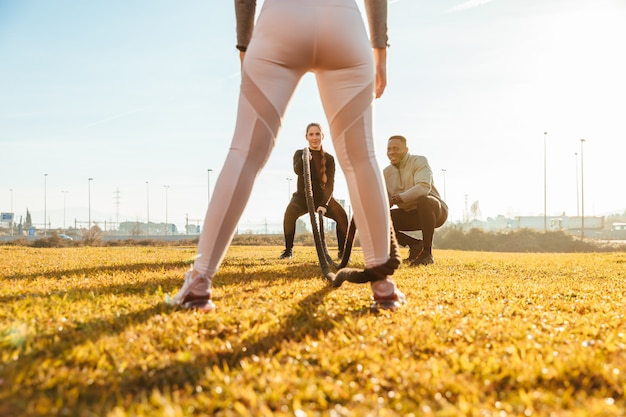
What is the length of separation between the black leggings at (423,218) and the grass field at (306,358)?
4.48 metres

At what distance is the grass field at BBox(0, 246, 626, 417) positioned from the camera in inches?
62.5

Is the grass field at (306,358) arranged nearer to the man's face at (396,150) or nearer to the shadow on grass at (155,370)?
the shadow on grass at (155,370)

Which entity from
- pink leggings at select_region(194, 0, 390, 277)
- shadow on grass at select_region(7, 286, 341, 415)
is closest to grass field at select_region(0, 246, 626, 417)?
shadow on grass at select_region(7, 286, 341, 415)

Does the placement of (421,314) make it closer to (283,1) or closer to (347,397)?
(347,397)

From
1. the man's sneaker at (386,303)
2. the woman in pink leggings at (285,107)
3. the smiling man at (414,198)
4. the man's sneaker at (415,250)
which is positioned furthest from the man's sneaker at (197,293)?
the man's sneaker at (415,250)

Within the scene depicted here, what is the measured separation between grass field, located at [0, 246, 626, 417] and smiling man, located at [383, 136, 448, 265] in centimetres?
448

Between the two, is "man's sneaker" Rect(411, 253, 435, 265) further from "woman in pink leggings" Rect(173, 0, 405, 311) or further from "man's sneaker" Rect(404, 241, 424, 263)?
"woman in pink leggings" Rect(173, 0, 405, 311)

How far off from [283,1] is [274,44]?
0.27m

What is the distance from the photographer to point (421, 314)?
2998mm

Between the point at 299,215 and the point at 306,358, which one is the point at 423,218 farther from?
the point at 306,358

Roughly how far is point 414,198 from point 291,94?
5239 mm

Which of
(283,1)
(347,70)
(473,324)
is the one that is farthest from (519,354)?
(283,1)

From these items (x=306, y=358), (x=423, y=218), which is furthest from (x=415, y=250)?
(x=306, y=358)

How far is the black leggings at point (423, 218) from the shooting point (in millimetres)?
8055
